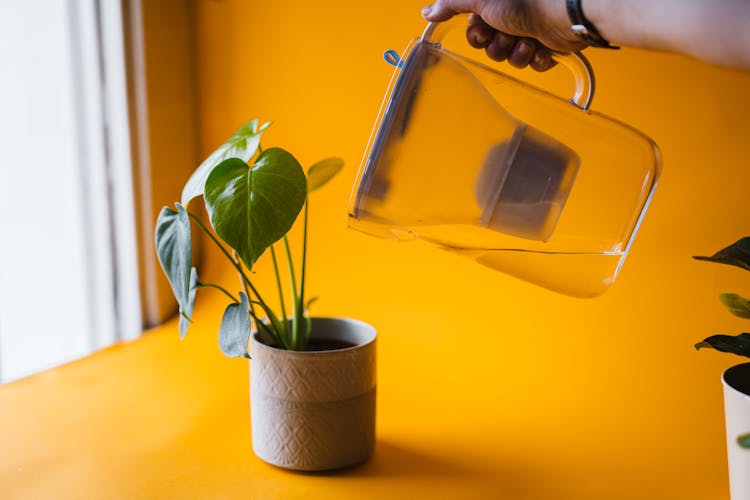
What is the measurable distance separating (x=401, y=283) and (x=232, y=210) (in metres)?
0.84

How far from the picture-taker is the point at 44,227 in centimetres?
151

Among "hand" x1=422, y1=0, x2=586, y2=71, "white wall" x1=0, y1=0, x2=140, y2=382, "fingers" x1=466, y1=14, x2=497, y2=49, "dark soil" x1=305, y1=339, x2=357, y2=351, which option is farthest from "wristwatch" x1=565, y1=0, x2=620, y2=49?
"white wall" x1=0, y1=0, x2=140, y2=382

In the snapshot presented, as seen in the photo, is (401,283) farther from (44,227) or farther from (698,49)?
(698,49)

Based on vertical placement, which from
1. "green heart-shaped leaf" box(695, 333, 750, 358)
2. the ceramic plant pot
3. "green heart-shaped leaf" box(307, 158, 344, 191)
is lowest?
the ceramic plant pot

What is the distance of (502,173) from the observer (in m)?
0.80

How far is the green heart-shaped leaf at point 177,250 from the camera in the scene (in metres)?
0.93

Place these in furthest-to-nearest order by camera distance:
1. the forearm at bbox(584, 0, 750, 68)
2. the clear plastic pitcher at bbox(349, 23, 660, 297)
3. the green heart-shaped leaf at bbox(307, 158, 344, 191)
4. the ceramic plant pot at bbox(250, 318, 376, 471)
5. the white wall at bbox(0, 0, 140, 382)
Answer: the white wall at bbox(0, 0, 140, 382) < the green heart-shaped leaf at bbox(307, 158, 344, 191) < the ceramic plant pot at bbox(250, 318, 376, 471) < the clear plastic pitcher at bbox(349, 23, 660, 297) < the forearm at bbox(584, 0, 750, 68)

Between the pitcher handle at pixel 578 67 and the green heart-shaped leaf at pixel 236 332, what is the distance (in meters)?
0.34

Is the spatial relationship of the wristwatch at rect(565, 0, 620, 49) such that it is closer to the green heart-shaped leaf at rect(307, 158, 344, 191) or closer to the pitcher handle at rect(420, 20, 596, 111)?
the pitcher handle at rect(420, 20, 596, 111)

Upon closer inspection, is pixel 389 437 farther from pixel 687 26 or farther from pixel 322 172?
pixel 687 26

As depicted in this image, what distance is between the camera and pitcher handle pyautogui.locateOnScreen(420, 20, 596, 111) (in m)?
0.83

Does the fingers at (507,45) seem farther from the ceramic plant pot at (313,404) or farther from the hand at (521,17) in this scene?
the ceramic plant pot at (313,404)

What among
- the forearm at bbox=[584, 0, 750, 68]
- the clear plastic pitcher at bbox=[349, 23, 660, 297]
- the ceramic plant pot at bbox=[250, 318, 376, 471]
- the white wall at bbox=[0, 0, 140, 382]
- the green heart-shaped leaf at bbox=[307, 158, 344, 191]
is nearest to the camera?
the forearm at bbox=[584, 0, 750, 68]

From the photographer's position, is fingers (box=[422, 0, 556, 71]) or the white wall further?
the white wall
